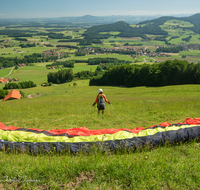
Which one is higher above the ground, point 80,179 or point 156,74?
point 80,179

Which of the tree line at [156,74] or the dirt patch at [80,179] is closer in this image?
the dirt patch at [80,179]

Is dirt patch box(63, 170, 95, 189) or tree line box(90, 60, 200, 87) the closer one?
dirt patch box(63, 170, 95, 189)

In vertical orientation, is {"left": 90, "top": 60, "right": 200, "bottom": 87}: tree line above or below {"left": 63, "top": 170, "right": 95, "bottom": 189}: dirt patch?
below

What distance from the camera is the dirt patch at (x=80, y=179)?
5.00 m

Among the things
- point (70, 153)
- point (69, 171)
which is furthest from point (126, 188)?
point (70, 153)

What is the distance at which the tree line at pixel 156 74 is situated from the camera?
59.8 metres

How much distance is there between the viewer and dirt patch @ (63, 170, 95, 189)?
5.00m

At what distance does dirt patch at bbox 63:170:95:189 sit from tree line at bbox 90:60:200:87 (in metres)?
65.5

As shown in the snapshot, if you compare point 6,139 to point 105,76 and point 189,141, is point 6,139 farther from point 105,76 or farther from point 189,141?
point 105,76

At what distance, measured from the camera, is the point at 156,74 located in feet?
219

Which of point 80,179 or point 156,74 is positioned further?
point 156,74

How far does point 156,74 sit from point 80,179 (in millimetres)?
68225

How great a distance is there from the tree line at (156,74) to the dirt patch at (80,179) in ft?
215

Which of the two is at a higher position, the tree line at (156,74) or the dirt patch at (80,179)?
the dirt patch at (80,179)
